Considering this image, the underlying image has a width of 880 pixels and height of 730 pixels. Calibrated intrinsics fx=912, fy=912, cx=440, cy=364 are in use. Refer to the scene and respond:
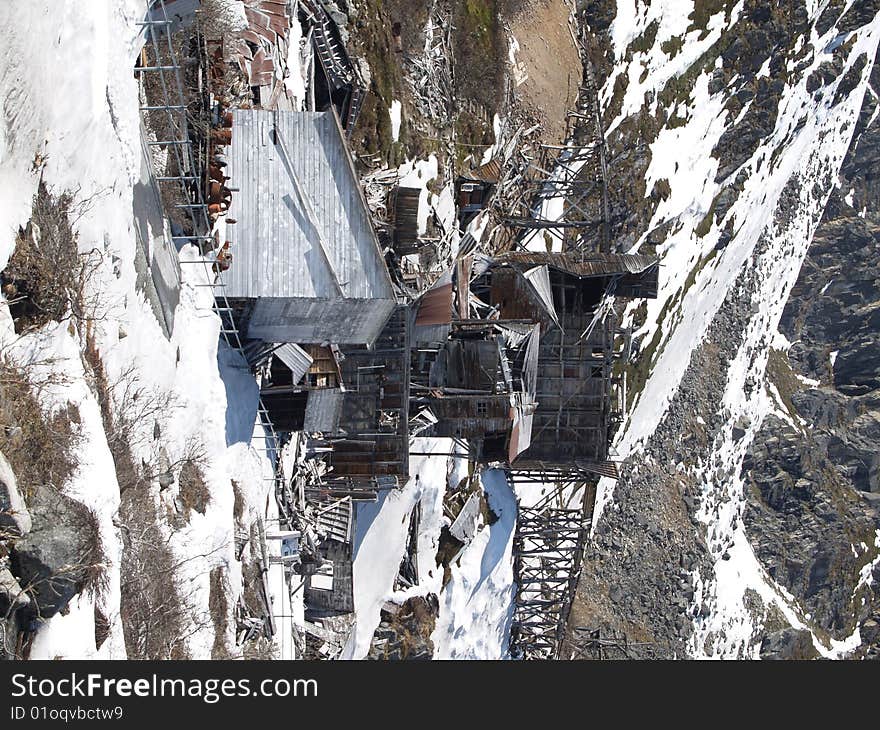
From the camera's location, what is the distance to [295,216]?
19438mm

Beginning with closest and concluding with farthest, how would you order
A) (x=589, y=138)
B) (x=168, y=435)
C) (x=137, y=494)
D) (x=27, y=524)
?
1. (x=27, y=524)
2. (x=137, y=494)
3. (x=168, y=435)
4. (x=589, y=138)

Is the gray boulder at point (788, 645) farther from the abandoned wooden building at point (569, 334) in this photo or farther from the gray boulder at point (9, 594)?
the gray boulder at point (9, 594)

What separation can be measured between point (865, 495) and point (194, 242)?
164 ft

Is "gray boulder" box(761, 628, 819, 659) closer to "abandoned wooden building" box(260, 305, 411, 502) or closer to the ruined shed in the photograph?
"abandoned wooden building" box(260, 305, 411, 502)

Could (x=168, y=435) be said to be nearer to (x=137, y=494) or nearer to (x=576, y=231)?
(x=137, y=494)

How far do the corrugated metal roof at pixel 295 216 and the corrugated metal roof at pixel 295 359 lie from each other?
7.05 ft

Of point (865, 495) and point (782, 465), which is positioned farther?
point (865, 495)

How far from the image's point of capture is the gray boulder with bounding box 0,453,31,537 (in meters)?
11.7

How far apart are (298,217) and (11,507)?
31.0ft

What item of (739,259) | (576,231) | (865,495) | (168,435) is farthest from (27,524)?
(865,495)

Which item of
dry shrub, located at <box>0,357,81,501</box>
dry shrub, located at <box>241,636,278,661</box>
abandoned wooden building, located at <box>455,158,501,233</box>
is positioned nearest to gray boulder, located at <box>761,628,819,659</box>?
abandoned wooden building, located at <box>455,158,501,233</box>

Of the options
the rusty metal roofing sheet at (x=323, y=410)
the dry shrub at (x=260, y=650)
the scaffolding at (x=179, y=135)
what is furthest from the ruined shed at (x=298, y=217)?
the dry shrub at (x=260, y=650)

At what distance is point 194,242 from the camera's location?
19031mm

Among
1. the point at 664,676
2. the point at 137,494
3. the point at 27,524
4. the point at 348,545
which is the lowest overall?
the point at 348,545
